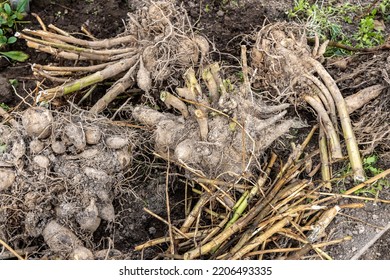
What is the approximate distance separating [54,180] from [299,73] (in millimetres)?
1152

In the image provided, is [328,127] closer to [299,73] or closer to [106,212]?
[299,73]

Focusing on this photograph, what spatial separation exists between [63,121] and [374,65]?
1396mm

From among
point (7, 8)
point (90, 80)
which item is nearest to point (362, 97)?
point (90, 80)

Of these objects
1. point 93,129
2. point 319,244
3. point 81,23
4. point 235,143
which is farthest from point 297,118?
point 81,23

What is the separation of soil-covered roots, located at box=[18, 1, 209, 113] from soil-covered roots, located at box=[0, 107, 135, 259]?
179 millimetres

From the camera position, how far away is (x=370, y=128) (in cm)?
204

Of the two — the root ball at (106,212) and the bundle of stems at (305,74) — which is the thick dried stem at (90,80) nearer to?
the root ball at (106,212)

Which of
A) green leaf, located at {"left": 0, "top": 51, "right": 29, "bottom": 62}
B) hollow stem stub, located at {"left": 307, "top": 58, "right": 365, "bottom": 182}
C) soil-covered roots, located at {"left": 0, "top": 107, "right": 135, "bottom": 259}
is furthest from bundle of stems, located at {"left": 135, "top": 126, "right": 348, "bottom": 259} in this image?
green leaf, located at {"left": 0, "top": 51, "right": 29, "bottom": 62}

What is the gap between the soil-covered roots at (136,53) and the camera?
6.68 feet

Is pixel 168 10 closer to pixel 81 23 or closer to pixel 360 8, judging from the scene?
pixel 81 23

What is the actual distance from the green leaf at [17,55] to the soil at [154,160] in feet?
0.10

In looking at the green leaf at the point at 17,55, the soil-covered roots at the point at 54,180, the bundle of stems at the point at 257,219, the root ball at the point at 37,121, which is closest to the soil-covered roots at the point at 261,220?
the bundle of stems at the point at 257,219

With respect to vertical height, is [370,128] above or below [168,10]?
below

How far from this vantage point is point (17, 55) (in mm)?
2332
